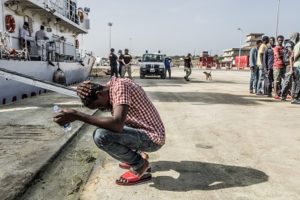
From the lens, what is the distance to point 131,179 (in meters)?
4.07

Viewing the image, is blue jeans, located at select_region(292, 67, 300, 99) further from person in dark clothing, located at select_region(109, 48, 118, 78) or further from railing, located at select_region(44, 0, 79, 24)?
person in dark clothing, located at select_region(109, 48, 118, 78)

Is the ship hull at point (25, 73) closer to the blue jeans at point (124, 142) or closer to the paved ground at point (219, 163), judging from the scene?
the paved ground at point (219, 163)

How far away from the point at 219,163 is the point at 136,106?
1.63 meters

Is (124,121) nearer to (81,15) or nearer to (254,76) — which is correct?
(254,76)

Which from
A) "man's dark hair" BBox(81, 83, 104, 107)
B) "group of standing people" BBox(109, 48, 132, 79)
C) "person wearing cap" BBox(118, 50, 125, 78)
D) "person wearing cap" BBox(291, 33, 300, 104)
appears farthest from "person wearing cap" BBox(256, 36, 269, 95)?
"person wearing cap" BBox(118, 50, 125, 78)

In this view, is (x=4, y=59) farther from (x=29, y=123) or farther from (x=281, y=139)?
(x=281, y=139)

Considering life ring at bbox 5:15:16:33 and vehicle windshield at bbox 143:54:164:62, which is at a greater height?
life ring at bbox 5:15:16:33

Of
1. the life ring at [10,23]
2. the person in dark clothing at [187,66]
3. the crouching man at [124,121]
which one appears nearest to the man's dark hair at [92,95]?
the crouching man at [124,121]

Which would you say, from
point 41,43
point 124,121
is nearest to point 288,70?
point 41,43

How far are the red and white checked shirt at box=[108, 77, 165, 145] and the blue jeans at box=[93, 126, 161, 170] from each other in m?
0.07

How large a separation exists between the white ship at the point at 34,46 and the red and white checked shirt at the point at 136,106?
304 inches

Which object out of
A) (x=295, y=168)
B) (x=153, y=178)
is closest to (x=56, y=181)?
(x=153, y=178)

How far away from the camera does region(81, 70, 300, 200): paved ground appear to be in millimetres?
3842

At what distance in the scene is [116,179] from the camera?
421cm
